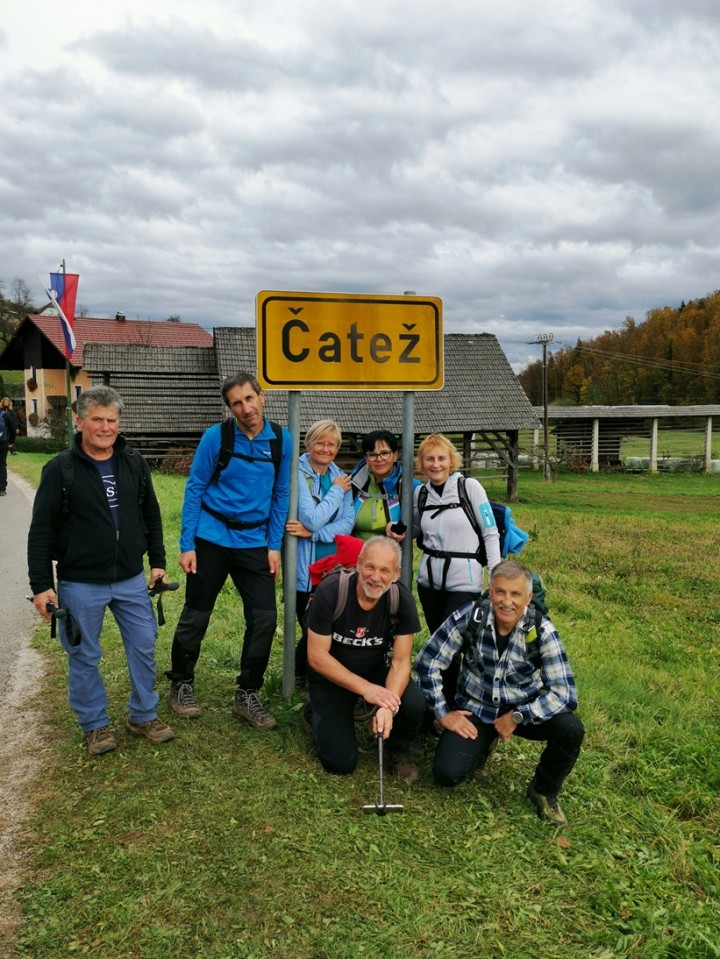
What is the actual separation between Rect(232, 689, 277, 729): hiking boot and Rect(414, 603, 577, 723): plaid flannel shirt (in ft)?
3.21

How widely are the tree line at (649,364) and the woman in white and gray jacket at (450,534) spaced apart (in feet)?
295

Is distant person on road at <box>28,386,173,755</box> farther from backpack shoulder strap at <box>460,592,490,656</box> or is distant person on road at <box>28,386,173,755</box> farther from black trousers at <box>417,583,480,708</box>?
backpack shoulder strap at <box>460,592,490,656</box>

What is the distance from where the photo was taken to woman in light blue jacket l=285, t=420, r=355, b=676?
4660mm

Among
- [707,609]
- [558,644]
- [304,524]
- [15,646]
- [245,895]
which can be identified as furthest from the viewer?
[707,609]

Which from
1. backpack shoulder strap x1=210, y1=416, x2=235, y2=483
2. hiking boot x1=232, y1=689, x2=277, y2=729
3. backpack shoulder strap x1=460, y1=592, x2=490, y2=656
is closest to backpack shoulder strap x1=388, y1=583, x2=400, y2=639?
backpack shoulder strap x1=460, y1=592, x2=490, y2=656

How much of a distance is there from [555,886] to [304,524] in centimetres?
246

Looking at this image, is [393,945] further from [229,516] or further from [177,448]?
[177,448]

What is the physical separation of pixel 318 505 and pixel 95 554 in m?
1.42

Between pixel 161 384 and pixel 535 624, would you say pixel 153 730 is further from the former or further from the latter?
pixel 161 384

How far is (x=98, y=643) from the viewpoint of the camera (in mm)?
3982

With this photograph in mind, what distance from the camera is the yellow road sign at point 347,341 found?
4461 mm

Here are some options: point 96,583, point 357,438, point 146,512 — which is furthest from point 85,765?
point 357,438

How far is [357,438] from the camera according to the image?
25.8 m

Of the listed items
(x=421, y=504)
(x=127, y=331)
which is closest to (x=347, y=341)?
(x=421, y=504)
